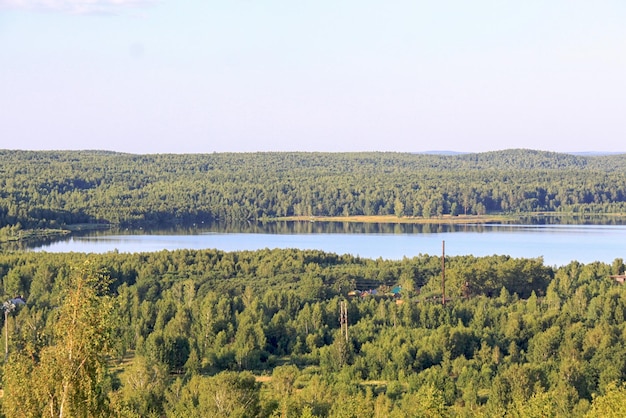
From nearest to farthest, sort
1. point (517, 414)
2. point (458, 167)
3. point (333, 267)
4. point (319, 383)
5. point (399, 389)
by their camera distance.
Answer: point (517, 414) → point (319, 383) → point (399, 389) → point (333, 267) → point (458, 167)

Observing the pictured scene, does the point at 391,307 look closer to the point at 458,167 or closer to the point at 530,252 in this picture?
the point at 530,252

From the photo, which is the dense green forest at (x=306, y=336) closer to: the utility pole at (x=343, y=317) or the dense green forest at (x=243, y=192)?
the utility pole at (x=343, y=317)

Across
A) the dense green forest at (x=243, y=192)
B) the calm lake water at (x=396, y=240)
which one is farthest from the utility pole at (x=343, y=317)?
the dense green forest at (x=243, y=192)

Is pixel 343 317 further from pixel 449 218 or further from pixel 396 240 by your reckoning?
pixel 449 218

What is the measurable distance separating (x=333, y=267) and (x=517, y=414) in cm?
2253

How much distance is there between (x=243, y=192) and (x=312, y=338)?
70.2 meters

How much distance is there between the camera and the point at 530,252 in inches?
1954

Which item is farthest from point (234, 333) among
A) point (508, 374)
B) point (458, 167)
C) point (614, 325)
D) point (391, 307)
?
point (458, 167)

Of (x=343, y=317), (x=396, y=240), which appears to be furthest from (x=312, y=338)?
(x=396, y=240)

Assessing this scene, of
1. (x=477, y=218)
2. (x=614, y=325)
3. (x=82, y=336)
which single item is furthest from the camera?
(x=477, y=218)

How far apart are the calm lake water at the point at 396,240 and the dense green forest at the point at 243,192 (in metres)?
10.4

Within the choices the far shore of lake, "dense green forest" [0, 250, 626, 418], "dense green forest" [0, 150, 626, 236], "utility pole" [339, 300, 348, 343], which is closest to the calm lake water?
the far shore of lake

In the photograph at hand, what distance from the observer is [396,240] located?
60969 millimetres

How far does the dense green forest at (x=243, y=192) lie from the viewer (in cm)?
8038
